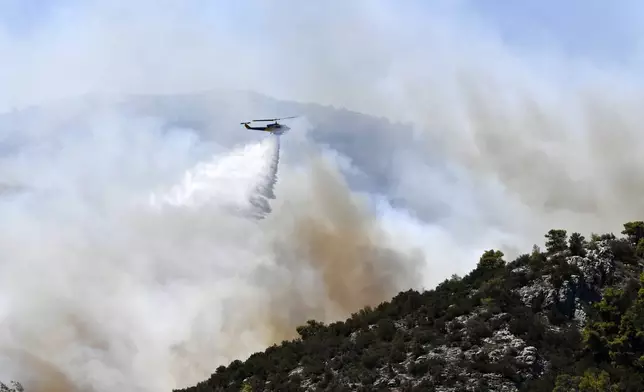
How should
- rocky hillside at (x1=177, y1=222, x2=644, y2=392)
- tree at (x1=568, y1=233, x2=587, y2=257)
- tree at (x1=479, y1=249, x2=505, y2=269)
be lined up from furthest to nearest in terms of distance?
1. tree at (x1=479, y1=249, x2=505, y2=269)
2. tree at (x1=568, y1=233, x2=587, y2=257)
3. rocky hillside at (x1=177, y1=222, x2=644, y2=392)

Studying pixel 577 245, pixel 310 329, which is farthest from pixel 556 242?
pixel 310 329

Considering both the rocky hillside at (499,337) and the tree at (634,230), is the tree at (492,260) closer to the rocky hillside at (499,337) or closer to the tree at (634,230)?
the rocky hillside at (499,337)

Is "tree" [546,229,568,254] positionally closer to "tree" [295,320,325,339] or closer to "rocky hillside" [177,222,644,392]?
"rocky hillside" [177,222,644,392]

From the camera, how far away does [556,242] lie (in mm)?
75125

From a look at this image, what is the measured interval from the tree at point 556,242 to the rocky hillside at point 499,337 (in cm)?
15

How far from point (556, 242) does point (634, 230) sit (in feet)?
32.4

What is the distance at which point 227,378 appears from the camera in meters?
67.3

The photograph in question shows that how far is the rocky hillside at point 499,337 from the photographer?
50.7 meters

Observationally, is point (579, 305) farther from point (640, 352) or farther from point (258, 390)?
point (258, 390)

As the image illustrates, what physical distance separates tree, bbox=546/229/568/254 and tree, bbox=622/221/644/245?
24.1 feet

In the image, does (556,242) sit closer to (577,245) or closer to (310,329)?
(577,245)

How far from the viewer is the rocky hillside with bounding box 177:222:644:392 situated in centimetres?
5072

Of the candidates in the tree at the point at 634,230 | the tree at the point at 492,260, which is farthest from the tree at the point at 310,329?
the tree at the point at 634,230

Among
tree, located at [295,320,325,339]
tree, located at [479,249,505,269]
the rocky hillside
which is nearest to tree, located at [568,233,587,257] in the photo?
the rocky hillside
